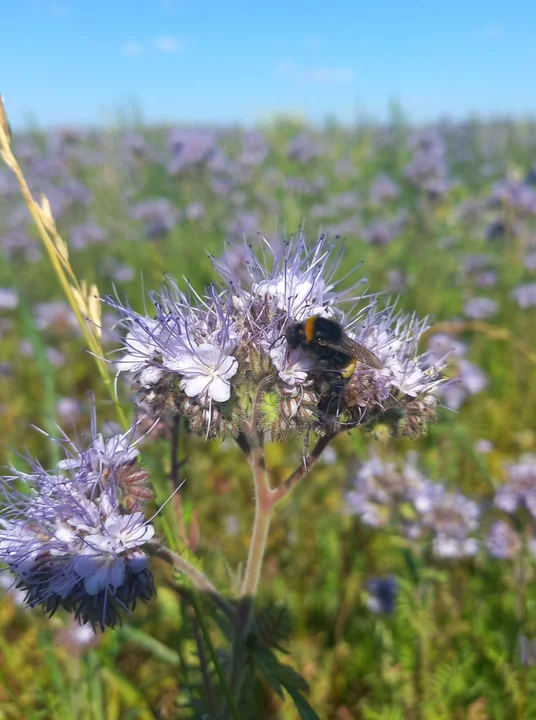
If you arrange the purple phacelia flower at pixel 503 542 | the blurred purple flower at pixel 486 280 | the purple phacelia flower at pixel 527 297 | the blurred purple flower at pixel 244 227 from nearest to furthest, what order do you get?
1. the purple phacelia flower at pixel 503 542
2. the purple phacelia flower at pixel 527 297
3. the blurred purple flower at pixel 486 280
4. the blurred purple flower at pixel 244 227

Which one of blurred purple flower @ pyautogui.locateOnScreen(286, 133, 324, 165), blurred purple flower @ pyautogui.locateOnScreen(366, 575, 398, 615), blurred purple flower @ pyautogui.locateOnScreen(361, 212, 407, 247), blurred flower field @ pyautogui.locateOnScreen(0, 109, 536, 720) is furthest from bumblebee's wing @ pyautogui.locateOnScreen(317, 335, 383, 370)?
blurred purple flower @ pyautogui.locateOnScreen(286, 133, 324, 165)

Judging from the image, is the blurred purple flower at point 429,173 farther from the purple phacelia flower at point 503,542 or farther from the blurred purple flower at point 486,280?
the purple phacelia flower at point 503,542

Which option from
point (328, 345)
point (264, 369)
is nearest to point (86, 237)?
point (264, 369)

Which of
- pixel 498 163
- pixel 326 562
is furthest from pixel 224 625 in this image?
pixel 498 163

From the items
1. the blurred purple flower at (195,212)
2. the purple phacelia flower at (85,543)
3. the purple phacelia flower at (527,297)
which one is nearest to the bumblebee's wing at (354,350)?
the purple phacelia flower at (85,543)

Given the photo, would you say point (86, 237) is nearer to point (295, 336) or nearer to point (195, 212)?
point (195, 212)
